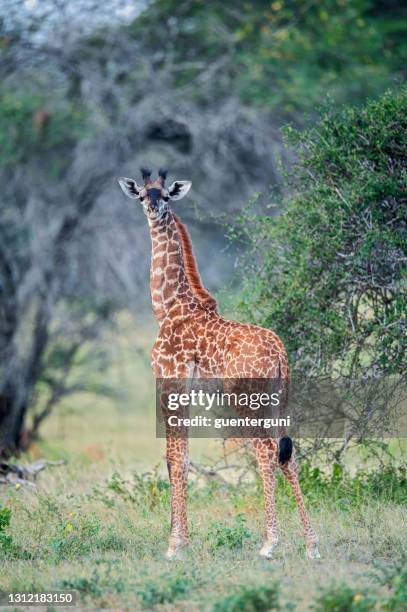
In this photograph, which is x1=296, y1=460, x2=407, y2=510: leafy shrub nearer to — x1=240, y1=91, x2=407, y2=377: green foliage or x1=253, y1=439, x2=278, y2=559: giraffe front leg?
x1=240, y1=91, x2=407, y2=377: green foliage

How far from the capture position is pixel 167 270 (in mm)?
9016

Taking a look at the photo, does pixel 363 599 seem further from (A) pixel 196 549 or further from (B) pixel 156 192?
(B) pixel 156 192

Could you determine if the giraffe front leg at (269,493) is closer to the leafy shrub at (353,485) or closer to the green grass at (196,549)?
the green grass at (196,549)

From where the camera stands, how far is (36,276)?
1593 centimetres

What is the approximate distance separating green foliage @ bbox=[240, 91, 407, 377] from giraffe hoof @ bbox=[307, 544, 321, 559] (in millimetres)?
2215

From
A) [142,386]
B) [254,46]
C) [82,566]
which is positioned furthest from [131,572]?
[142,386]

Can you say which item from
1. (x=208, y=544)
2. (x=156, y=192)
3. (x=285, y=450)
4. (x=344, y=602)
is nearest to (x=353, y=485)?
(x=208, y=544)

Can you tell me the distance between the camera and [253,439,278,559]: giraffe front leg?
8.01 m

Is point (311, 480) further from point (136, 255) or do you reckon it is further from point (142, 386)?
point (142, 386)

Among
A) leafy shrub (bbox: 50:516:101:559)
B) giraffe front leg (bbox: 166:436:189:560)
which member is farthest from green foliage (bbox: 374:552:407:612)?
leafy shrub (bbox: 50:516:101:559)

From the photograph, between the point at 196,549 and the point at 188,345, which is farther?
the point at 188,345

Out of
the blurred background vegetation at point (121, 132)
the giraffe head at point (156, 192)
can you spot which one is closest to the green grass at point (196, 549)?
the giraffe head at point (156, 192)

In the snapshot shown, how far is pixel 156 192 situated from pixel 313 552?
3230 mm

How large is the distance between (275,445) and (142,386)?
56.7ft
